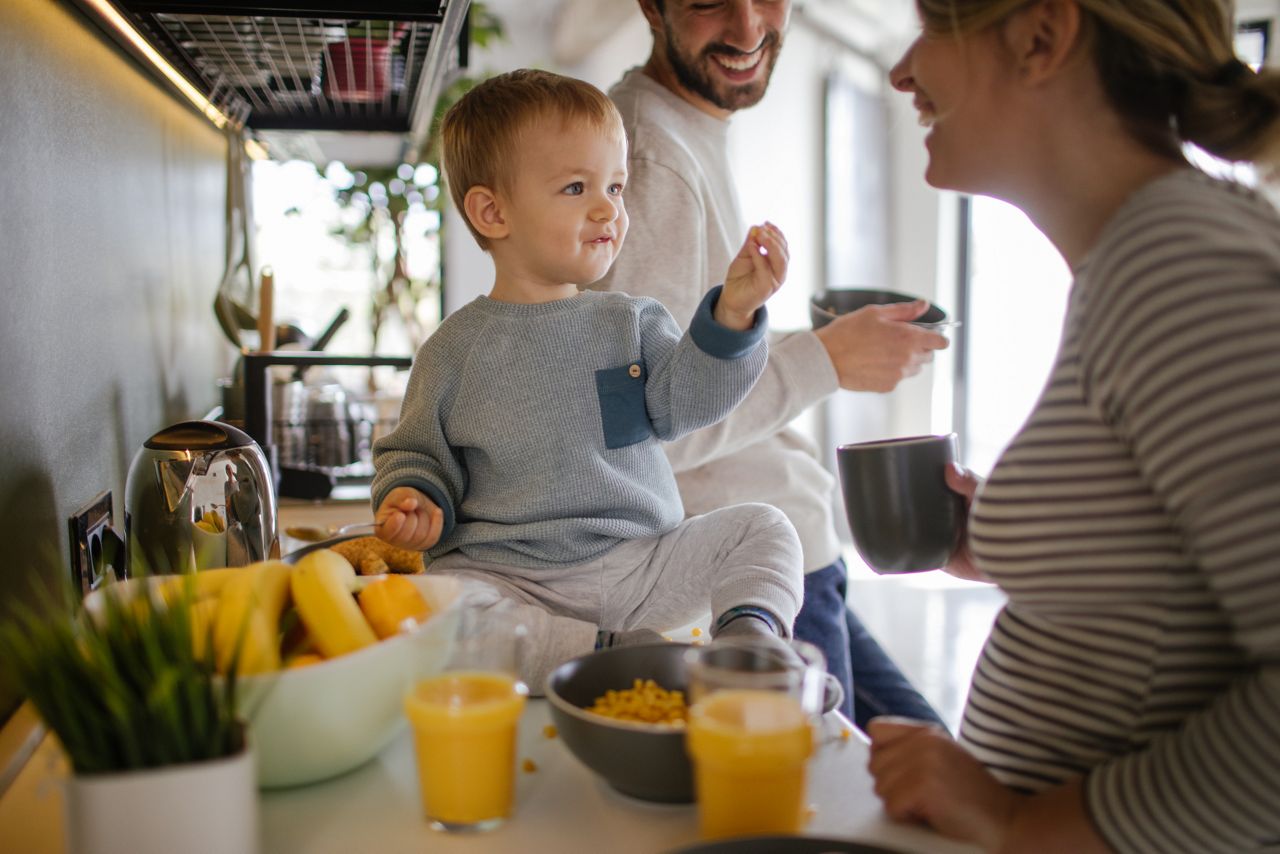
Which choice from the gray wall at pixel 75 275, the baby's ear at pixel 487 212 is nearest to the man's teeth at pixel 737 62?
the baby's ear at pixel 487 212

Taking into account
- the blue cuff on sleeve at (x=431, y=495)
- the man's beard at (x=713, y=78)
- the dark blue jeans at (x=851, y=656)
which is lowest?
the dark blue jeans at (x=851, y=656)

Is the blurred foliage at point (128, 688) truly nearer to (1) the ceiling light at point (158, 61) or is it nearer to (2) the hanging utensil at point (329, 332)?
(1) the ceiling light at point (158, 61)

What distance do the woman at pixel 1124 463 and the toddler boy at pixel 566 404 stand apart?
313 mm

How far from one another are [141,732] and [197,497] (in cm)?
81

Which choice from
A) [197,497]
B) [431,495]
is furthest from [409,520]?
[197,497]

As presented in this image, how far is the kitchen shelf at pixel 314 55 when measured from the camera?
1.35 meters

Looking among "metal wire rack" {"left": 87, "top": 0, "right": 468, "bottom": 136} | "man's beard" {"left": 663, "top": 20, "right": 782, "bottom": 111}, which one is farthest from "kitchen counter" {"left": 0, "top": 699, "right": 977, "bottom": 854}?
"man's beard" {"left": 663, "top": 20, "right": 782, "bottom": 111}

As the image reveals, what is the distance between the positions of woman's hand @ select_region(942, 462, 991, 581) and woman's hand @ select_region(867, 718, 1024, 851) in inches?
9.0

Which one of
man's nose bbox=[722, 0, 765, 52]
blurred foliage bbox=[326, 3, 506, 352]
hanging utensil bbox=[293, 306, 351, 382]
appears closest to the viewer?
man's nose bbox=[722, 0, 765, 52]

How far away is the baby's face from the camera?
4.08 ft

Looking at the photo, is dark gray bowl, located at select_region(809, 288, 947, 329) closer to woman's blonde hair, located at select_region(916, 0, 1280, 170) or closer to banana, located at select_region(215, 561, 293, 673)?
woman's blonde hair, located at select_region(916, 0, 1280, 170)

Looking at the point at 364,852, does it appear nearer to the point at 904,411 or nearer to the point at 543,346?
the point at 543,346

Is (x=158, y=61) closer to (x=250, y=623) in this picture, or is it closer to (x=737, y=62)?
(x=737, y=62)

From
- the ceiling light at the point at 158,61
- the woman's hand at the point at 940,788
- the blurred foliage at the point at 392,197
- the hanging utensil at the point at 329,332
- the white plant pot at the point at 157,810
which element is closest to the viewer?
the white plant pot at the point at 157,810
